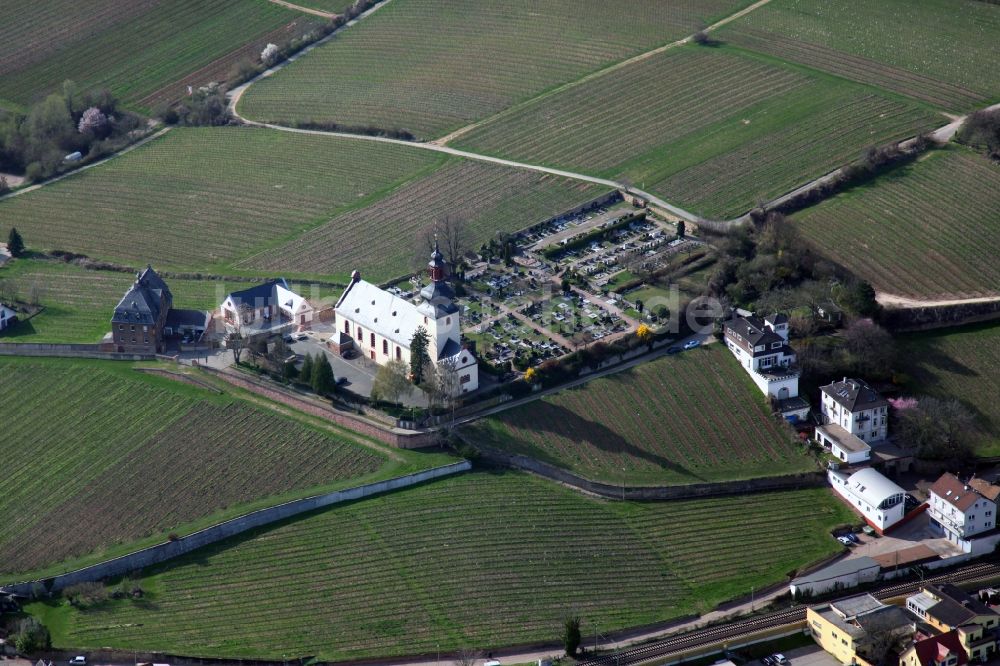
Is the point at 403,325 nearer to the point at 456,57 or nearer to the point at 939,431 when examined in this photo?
the point at 939,431

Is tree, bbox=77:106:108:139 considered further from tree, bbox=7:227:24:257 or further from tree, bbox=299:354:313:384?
tree, bbox=299:354:313:384

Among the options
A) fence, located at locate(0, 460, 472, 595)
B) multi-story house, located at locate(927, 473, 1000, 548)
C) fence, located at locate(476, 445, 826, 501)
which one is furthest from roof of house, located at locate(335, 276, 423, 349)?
multi-story house, located at locate(927, 473, 1000, 548)

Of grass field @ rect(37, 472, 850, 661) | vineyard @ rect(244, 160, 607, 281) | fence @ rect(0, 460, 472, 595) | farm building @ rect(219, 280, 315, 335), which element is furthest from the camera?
vineyard @ rect(244, 160, 607, 281)

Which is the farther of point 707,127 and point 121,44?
point 121,44

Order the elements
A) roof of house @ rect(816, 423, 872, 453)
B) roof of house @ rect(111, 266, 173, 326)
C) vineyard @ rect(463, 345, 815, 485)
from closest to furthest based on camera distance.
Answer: vineyard @ rect(463, 345, 815, 485) < roof of house @ rect(816, 423, 872, 453) < roof of house @ rect(111, 266, 173, 326)

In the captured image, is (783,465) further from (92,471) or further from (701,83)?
(701,83)

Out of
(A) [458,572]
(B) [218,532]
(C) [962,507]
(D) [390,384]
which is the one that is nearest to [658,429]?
(D) [390,384]

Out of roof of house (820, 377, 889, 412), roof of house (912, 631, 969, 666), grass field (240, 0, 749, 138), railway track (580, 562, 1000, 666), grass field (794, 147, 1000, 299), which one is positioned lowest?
railway track (580, 562, 1000, 666)
